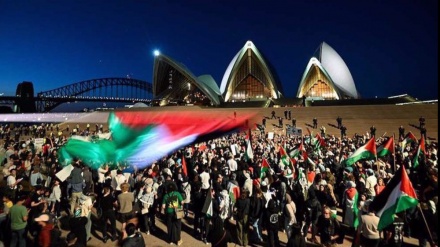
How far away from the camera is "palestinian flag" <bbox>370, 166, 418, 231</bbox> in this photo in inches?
160

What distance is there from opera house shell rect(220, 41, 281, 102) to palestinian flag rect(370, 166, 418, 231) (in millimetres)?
45638

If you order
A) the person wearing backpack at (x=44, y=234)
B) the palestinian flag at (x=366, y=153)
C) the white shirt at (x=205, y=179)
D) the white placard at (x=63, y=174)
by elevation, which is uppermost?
the palestinian flag at (x=366, y=153)

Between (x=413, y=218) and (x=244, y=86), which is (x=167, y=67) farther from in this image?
(x=413, y=218)

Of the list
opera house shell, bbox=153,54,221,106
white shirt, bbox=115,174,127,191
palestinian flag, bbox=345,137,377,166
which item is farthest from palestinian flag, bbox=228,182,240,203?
opera house shell, bbox=153,54,221,106

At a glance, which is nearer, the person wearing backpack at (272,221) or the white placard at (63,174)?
the person wearing backpack at (272,221)

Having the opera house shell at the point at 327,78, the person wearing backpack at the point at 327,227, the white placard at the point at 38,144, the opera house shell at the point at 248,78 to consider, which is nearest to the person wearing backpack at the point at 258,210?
the person wearing backpack at the point at 327,227

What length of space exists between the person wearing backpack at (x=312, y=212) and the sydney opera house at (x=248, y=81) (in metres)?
41.8

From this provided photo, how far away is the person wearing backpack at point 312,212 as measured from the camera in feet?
18.2

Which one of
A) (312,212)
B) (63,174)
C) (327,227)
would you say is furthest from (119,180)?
(327,227)

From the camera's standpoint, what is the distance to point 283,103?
44906mm

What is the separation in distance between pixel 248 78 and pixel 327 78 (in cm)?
1384

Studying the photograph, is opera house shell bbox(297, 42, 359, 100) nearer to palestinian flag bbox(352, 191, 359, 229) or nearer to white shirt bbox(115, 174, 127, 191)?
palestinian flag bbox(352, 191, 359, 229)

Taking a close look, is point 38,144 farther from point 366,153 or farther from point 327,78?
point 327,78

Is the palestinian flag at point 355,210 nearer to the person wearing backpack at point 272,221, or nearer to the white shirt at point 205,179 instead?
the person wearing backpack at point 272,221
